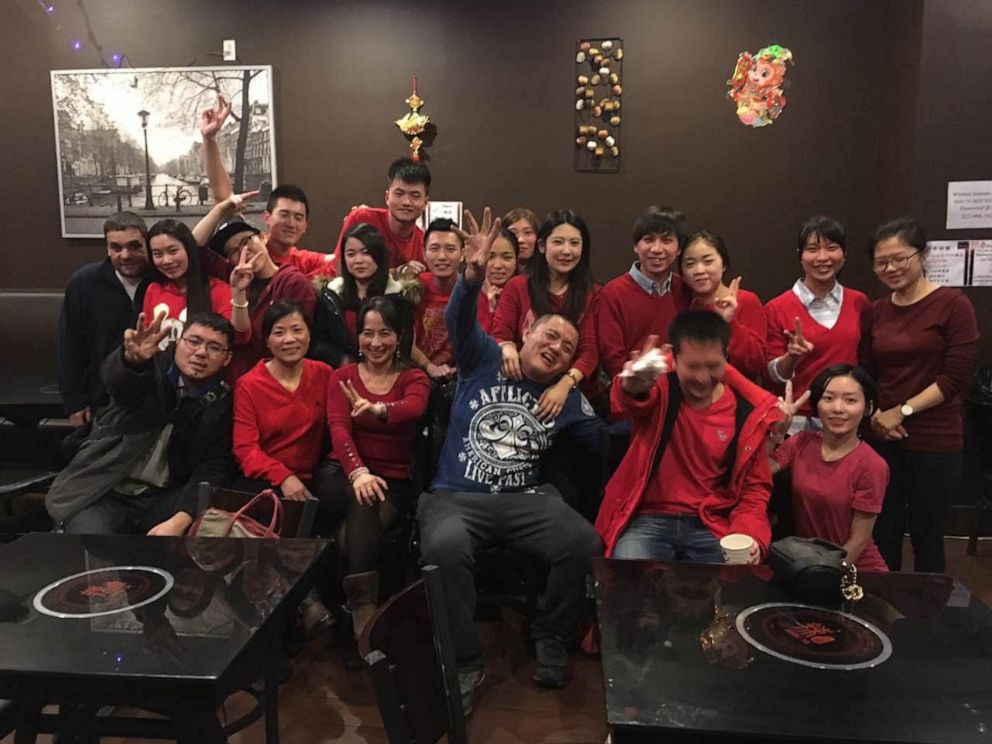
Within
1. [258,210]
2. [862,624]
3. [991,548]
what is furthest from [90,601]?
[991,548]

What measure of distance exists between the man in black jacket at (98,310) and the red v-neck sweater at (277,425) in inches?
26.6

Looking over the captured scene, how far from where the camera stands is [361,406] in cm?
264

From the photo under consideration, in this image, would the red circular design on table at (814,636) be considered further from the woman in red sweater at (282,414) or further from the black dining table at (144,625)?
the woman in red sweater at (282,414)

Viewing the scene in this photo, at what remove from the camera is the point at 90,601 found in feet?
4.97

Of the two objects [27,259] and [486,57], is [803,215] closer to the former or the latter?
[486,57]

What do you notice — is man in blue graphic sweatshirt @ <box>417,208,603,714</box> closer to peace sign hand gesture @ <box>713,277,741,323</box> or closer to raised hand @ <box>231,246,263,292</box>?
peace sign hand gesture @ <box>713,277,741,323</box>

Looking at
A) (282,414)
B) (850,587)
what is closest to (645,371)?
(850,587)

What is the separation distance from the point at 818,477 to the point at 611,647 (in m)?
1.33

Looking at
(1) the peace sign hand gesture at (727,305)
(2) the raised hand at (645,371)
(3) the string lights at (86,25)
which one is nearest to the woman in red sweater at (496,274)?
(1) the peace sign hand gesture at (727,305)

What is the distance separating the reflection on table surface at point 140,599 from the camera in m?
1.31

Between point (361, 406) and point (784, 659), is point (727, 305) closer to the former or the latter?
point (361, 406)

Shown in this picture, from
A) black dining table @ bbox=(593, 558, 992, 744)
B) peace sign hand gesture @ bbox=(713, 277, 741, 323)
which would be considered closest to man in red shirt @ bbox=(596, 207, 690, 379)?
peace sign hand gesture @ bbox=(713, 277, 741, 323)

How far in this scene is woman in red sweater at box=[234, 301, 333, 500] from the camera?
2.62m

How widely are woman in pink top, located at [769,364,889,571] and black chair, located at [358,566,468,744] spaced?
141cm
